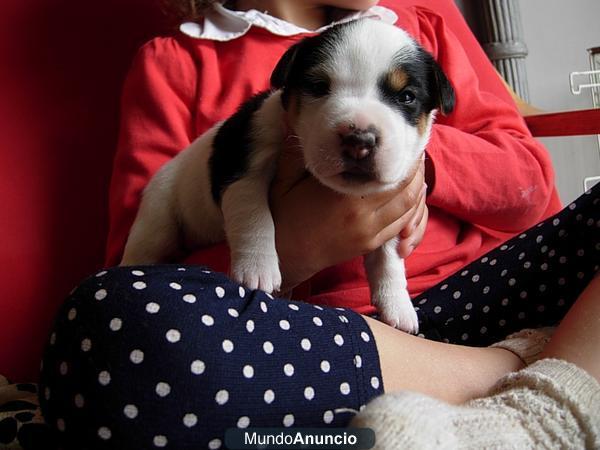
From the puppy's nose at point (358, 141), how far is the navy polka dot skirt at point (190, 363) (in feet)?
0.80

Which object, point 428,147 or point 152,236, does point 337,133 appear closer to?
point 428,147

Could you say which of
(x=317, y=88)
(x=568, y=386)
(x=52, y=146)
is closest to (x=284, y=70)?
(x=317, y=88)

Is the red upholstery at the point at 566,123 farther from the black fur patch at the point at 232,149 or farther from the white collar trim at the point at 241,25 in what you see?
the black fur patch at the point at 232,149

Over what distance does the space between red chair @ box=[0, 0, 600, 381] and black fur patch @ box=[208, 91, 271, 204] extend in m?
0.54

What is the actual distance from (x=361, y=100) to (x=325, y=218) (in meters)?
0.30

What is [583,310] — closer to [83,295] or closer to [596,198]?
[596,198]

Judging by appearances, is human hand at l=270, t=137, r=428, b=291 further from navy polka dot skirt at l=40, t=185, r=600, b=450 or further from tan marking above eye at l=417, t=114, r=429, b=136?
navy polka dot skirt at l=40, t=185, r=600, b=450

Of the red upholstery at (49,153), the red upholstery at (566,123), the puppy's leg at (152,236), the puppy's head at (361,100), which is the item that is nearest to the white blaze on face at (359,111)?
the puppy's head at (361,100)

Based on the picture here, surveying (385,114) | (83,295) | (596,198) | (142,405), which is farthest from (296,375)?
(596,198)

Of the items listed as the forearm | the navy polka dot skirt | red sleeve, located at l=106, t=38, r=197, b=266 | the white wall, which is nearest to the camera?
the navy polka dot skirt

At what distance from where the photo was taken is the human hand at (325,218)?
1.23 meters

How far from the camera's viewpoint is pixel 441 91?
3.72ft

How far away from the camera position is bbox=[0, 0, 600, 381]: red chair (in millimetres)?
1568

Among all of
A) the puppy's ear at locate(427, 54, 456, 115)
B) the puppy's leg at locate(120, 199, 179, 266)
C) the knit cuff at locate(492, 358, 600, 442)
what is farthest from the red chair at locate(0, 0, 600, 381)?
the knit cuff at locate(492, 358, 600, 442)
